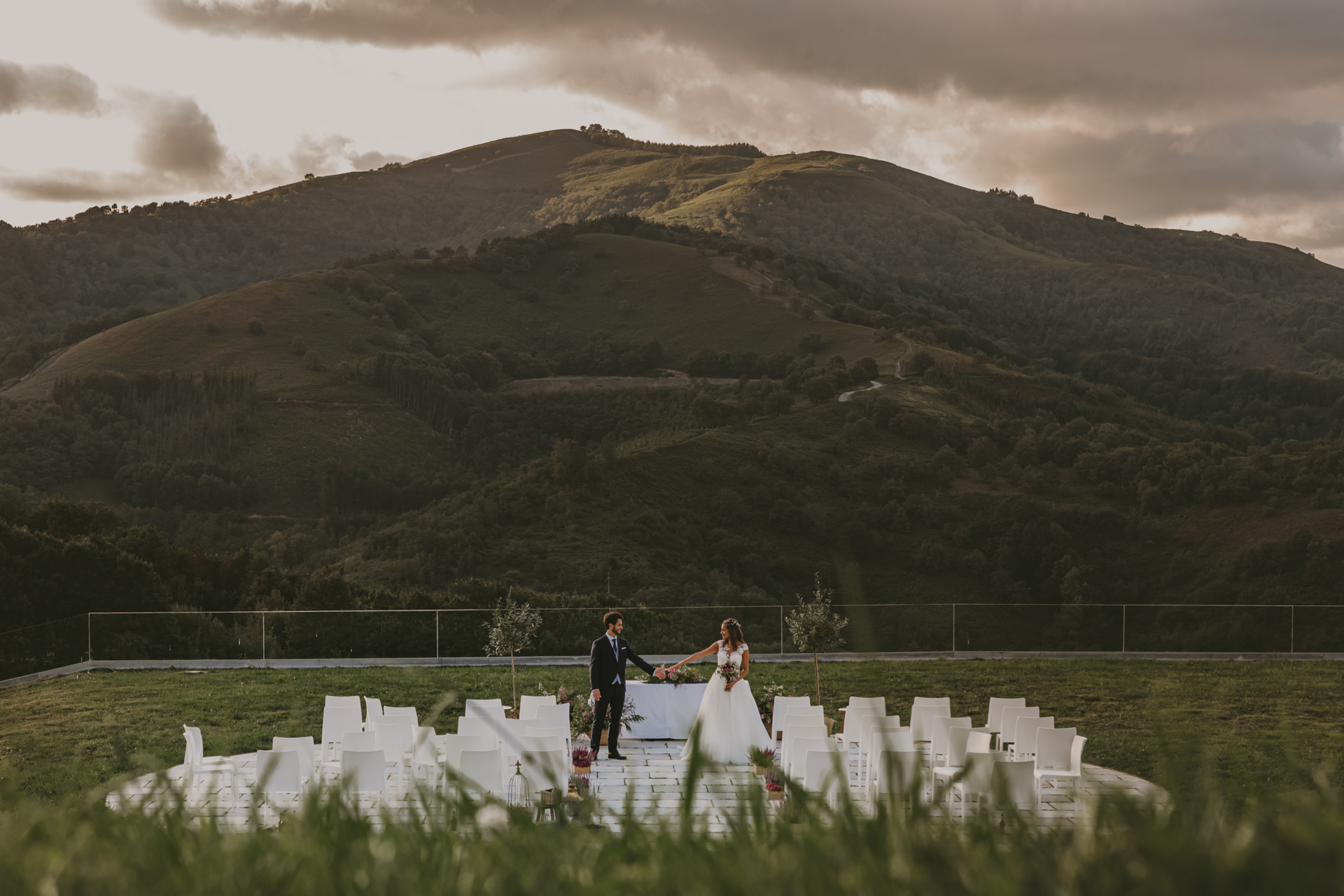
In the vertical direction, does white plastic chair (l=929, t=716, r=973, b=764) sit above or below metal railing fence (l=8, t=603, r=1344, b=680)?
above

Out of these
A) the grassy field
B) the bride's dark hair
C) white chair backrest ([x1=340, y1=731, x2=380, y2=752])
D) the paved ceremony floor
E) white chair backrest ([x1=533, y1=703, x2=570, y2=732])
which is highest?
the bride's dark hair

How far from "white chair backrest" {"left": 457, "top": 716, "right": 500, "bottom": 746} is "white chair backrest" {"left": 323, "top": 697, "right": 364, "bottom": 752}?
153cm

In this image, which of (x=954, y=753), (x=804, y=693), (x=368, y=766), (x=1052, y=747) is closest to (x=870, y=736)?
(x=954, y=753)

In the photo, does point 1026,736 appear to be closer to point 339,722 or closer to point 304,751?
point 304,751

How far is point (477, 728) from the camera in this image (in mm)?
10086

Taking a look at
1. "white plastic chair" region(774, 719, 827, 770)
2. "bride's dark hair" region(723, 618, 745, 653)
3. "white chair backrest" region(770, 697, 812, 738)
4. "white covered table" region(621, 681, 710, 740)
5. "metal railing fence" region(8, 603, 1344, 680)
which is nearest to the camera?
"white plastic chair" region(774, 719, 827, 770)

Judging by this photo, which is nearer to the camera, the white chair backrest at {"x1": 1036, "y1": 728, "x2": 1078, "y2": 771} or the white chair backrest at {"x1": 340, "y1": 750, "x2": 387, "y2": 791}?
the white chair backrest at {"x1": 340, "y1": 750, "x2": 387, "y2": 791}

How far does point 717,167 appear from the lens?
140625 millimetres

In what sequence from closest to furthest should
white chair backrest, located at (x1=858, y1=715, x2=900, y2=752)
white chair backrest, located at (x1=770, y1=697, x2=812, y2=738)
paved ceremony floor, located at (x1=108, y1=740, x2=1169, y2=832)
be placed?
paved ceremony floor, located at (x1=108, y1=740, x2=1169, y2=832) < white chair backrest, located at (x1=858, y1=715, x2=900, y2=752) < white chair backrest, located at (x1=770, y1=697, x2=812, y2=738)

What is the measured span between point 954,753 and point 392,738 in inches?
199

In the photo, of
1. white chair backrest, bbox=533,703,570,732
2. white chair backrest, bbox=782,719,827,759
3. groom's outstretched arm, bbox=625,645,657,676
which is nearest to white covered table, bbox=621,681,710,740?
groom's outstretched arm, bbox=625,645,657,676

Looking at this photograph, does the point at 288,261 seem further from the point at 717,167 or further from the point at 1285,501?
the point at 1285,501

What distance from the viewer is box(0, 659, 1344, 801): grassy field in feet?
41.1

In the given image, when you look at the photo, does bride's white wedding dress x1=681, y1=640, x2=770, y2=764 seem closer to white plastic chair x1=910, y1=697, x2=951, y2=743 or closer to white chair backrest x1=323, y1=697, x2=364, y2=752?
white plastic chair x1=910, y1=697, x2=951, y2=743
